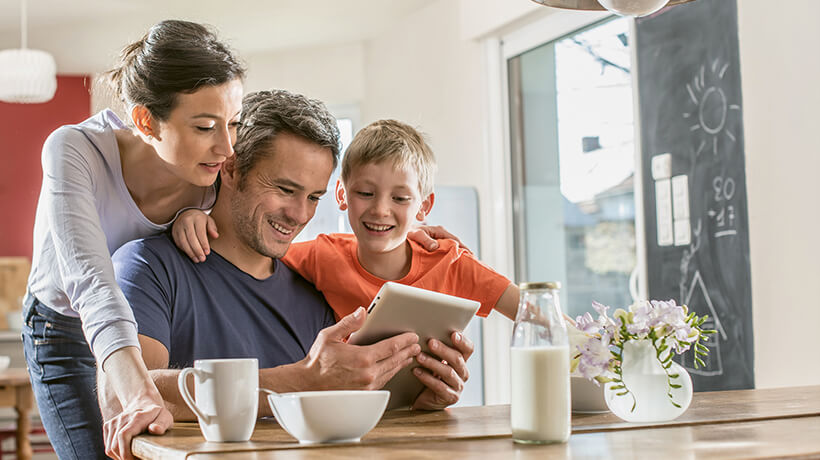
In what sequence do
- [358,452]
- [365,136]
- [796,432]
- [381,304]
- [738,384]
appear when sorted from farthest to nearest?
[738,384] → [365,136] → [381,304] → [796,432] → [358,452]

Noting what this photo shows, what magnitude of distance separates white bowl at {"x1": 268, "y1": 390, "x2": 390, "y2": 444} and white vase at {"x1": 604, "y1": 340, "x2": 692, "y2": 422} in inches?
15.9

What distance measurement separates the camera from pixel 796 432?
112cm

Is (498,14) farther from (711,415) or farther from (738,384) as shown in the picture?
(711,415)

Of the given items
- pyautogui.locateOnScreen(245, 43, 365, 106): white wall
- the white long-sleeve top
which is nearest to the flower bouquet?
the white long-sleeve top

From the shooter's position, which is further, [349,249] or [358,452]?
[349,249]

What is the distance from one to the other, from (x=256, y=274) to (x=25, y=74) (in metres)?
3.65

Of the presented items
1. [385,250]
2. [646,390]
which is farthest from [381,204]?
[646,390]

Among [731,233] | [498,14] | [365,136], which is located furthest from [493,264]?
[365,136]

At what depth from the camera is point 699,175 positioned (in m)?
3.08

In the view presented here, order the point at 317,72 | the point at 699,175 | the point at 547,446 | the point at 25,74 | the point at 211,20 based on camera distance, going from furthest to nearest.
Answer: the point at 317,72, the point at 211,20, the point at 25,74, the point at 699,175, the point at 547,446

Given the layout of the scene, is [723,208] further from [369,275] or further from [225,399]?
[225,399]

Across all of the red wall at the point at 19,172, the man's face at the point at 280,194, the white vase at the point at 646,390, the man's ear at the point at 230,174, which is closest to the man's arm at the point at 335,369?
the white vase at the point at 646,390

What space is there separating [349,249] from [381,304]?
698mm

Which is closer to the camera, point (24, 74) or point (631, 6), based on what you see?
point (631, 6)
